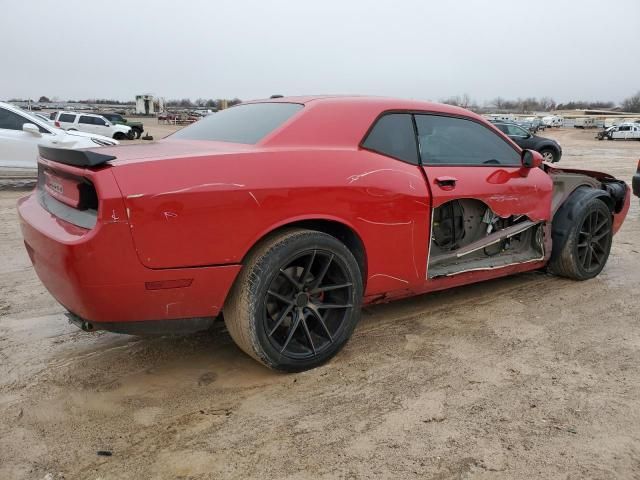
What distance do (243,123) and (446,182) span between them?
1389 mm

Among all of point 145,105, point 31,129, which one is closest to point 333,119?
point 31,129

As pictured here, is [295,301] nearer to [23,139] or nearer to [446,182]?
[446,182]

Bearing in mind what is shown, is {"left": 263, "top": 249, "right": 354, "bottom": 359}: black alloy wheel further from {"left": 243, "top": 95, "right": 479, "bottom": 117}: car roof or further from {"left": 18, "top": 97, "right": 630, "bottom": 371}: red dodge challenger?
{"left": 243, "top": 95, "right": 479, "bottom": 117}: car roof

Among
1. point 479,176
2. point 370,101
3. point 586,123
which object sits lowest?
point 586,123

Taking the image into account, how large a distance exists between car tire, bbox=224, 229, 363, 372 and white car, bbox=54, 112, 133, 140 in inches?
1049

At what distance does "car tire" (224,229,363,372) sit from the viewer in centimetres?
278

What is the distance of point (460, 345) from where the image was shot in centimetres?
348

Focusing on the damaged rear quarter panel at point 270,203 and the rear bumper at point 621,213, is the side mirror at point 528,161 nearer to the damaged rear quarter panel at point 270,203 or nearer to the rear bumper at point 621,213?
the damaged rear quarter panel at point 270,203

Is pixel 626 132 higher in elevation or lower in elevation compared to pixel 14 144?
lower

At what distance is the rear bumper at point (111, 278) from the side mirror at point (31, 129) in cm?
857

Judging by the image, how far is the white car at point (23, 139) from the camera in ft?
33.2

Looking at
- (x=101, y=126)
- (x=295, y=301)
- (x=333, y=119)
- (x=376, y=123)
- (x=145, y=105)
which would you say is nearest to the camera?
(x=295, y=301)

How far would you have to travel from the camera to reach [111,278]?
2447mm

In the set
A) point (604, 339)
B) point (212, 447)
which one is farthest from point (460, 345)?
point (212, 447)
